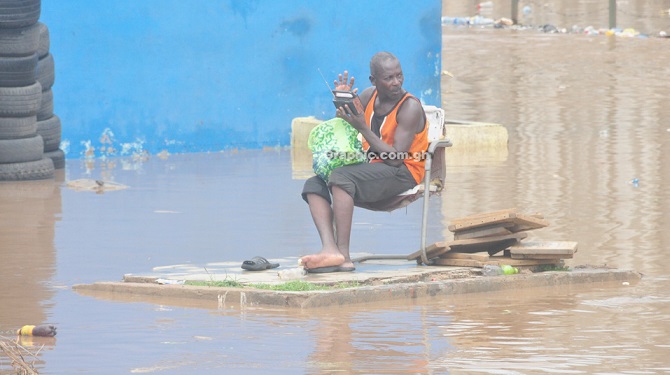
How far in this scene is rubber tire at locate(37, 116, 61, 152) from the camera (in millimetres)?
15844

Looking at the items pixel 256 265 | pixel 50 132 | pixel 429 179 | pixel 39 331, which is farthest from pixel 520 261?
pixel 50 132

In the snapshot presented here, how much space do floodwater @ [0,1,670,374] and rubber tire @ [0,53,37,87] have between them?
104 centimetres

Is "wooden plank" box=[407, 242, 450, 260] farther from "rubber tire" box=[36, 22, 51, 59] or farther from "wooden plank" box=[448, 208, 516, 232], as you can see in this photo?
"rubber tire" box=[36, 22, 51, 59]

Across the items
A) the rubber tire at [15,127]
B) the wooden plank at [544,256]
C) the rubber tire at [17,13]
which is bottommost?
the wooden plank at [544,256]

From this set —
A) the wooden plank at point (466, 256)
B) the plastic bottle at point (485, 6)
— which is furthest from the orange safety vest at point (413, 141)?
the plastic bottle at point (485, 6)

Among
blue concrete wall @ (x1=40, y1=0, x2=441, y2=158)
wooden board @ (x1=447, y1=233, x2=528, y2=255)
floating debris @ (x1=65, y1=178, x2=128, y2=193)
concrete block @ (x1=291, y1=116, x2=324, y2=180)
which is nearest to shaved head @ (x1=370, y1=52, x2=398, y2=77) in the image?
wooden board @ (x1=447, y1=233, x2=528, y2=255)

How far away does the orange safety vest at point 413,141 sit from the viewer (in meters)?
9.07

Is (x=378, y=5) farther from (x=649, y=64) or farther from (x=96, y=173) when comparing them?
(x=649, y=64)

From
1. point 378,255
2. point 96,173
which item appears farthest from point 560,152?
point 378,255

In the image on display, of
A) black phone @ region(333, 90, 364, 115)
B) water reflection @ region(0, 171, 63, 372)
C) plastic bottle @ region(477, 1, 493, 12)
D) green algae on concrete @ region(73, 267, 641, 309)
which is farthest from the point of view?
plastic bottle @ region(477, 1, 493, 12)

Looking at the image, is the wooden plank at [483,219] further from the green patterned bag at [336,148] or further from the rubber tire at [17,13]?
the rubber tire at [17,13]

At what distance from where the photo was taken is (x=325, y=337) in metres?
7.27

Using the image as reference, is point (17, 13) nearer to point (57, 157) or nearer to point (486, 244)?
point (57, 157)

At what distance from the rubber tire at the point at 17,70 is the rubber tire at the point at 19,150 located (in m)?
0.55
